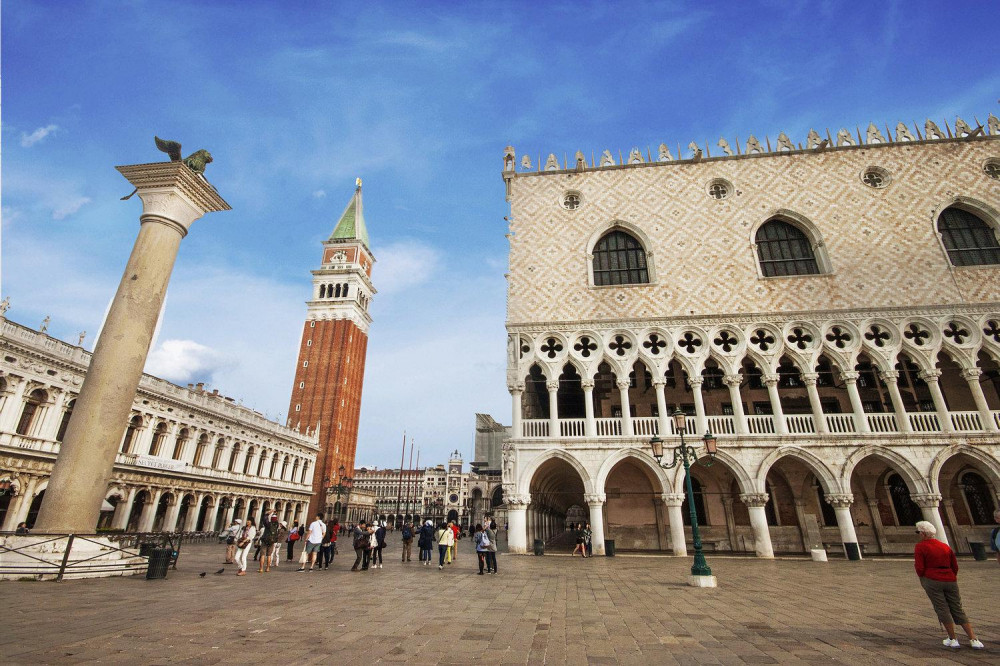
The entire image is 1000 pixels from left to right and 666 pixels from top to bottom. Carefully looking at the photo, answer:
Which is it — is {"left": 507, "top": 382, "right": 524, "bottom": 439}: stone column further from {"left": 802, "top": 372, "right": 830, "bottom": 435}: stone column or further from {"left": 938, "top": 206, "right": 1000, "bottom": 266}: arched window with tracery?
{"left": 938, "top": 206, "right": 1000, "bottom": 266}: arched window with tracery

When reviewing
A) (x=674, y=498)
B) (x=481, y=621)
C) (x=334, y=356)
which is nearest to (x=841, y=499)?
(x=674, y=498)

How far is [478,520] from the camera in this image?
79625 mm

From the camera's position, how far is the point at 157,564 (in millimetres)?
9562

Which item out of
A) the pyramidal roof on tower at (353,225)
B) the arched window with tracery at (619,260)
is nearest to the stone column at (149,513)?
the arched window with tracery at (619,260)

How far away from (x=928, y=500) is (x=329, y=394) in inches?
2185

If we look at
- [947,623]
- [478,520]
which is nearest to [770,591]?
[947,623]

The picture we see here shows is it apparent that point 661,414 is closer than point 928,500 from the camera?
No

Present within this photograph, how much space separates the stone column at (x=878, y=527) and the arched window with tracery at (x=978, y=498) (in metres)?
3.25

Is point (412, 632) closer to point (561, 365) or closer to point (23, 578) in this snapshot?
point (23, 578)

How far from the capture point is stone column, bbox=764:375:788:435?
1809 cm

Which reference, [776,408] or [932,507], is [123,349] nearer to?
[776,408]

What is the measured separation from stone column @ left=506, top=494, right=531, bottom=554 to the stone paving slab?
25.4ft

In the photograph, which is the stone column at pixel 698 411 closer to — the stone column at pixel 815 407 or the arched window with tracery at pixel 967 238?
the stone column at pixel 815 407

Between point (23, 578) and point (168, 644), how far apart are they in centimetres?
634
